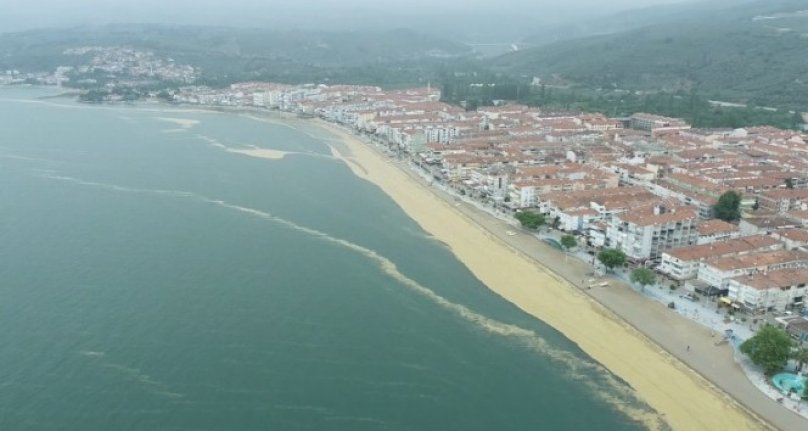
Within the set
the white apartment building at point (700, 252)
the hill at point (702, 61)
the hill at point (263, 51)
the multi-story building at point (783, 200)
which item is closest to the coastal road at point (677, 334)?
the white apartment building at point (700, 252)

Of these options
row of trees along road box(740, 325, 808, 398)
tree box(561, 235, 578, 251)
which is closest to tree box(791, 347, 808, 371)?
row of trees along road box(740, 325, 808, 398)

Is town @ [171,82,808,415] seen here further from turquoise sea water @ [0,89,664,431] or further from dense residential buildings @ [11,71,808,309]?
turquoise sea water @ [0,89,664,431]

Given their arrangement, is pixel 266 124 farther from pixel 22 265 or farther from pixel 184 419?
pixel 184 419

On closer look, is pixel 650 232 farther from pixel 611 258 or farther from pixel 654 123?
pixel 654 123

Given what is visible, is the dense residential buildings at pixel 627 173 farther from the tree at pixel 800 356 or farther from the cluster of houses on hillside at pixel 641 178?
the tree at pixel 800 356

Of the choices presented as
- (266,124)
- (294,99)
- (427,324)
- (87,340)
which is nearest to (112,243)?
(87,340)

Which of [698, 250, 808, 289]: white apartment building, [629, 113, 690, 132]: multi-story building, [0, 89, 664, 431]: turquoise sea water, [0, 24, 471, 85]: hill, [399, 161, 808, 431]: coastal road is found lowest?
[0, 89, 664, 431]: turquoise sea water

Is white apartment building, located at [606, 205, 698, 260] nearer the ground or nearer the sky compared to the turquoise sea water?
nearer the sky
